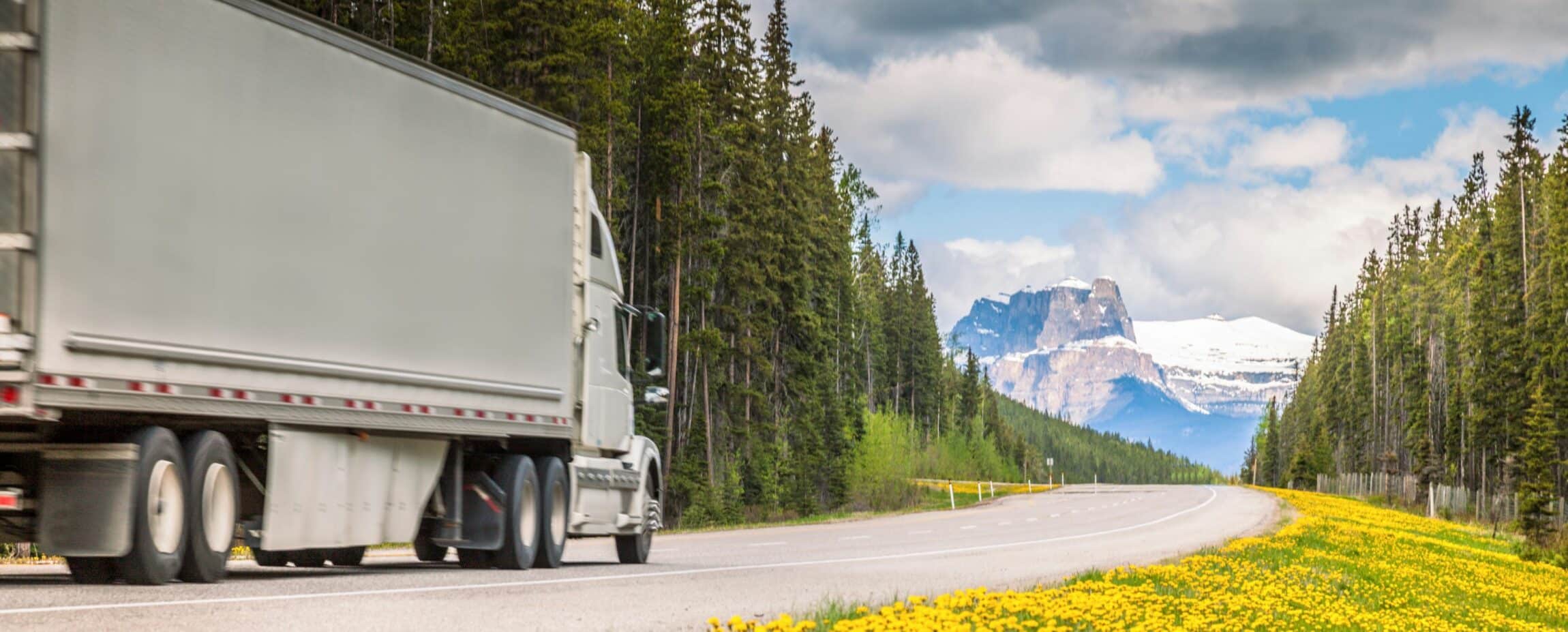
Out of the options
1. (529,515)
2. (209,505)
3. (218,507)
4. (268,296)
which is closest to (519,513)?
(529,515)

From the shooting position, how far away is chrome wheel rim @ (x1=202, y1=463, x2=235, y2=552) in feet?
36.6

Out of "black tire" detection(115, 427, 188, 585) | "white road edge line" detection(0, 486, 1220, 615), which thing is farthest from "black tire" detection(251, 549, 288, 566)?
"black tire" detection(115, 427, 188, 585)

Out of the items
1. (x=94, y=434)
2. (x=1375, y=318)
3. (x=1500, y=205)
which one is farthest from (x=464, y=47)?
(x=1375, y=318)

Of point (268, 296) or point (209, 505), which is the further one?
point (268, 296)

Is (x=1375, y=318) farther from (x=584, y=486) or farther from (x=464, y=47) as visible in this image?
(x=584, y=486)

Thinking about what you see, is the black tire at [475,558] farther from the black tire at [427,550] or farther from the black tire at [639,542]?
the black tire at [639,542]

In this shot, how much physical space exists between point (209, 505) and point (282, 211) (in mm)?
2306

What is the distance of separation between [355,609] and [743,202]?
138ft

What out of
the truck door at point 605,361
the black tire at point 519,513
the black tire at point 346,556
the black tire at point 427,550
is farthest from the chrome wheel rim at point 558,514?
the black tire at point 346,556

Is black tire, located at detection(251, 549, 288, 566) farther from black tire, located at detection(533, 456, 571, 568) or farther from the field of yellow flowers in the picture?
the field of yellow flowers

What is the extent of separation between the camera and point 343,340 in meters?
12.4

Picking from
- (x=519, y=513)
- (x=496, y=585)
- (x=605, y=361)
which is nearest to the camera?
(x=496, y=585)

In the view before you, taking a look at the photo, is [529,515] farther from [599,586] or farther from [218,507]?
[218,507]

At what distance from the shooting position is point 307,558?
52.0ft
